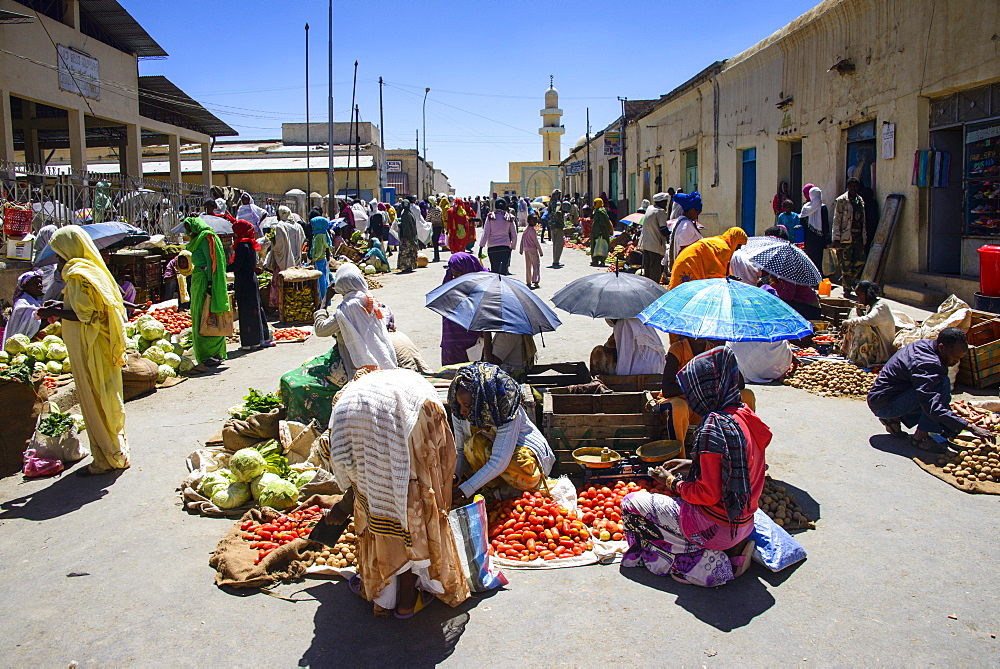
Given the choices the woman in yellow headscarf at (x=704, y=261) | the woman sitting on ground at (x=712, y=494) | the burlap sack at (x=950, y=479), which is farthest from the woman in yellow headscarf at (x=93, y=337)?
the burlap sack at (x=950, y=479)

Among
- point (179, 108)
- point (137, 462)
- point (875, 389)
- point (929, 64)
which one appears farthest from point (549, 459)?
point (179, 108)

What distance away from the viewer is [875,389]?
639 centimetres

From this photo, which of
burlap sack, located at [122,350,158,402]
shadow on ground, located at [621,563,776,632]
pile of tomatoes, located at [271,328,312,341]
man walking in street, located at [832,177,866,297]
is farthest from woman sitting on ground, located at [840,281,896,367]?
burlap sack, located at [122,350,158,402]

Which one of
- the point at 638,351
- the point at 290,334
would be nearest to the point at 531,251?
the point at 290,334

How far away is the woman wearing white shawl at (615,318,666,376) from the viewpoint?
6.62 m

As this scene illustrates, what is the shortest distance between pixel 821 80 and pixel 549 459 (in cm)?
1319

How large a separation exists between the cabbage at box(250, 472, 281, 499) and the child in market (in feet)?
37.4

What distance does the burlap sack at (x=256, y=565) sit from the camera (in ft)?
13.8

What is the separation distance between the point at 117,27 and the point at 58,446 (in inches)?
928

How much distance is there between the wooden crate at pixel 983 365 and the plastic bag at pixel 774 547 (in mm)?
4263

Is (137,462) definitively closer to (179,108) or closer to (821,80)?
(821,80)

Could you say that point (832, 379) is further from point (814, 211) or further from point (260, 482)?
point (814, 211)

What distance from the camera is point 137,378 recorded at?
8.33 meters

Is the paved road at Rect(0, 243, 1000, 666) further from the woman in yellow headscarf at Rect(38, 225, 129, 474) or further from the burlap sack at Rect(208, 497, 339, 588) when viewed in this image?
the woman in yellow headscarf at Rect(38, 225, 129, 474)
